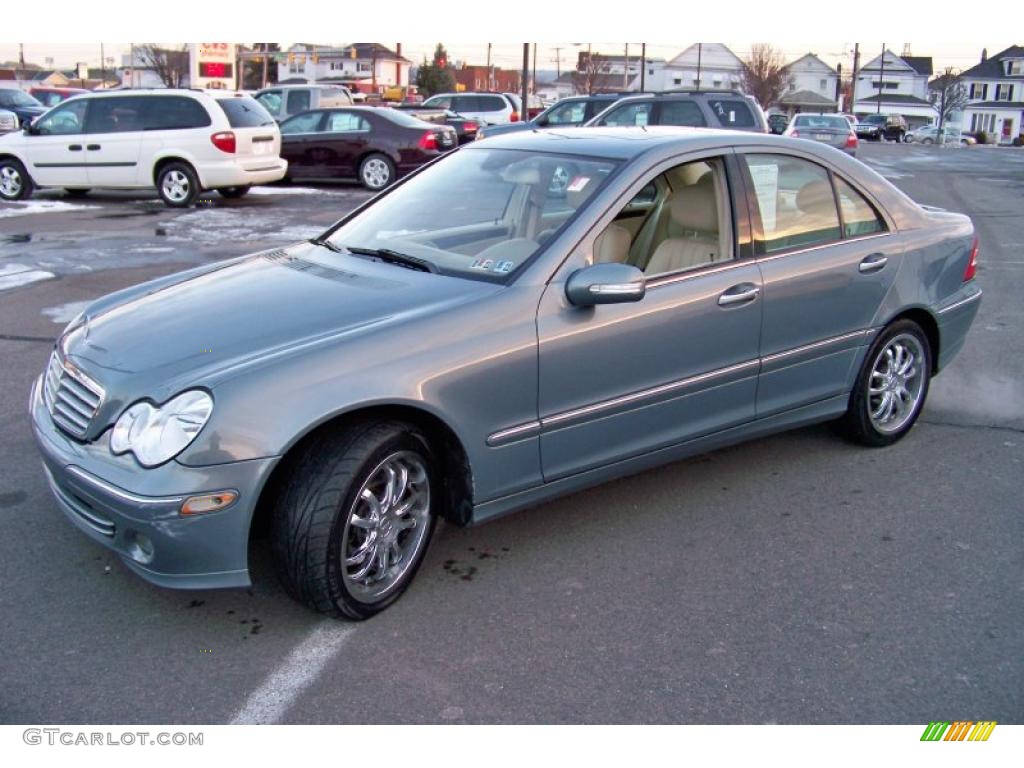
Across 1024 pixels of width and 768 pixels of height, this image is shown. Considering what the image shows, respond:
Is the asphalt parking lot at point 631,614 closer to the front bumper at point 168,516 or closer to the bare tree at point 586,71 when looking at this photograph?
the front bumper at point 168,516

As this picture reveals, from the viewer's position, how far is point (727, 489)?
4746 mm

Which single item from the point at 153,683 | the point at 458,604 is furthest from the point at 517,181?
the point at 153,683

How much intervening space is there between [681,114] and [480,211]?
12.9 m

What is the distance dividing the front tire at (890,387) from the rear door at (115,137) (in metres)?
12.4

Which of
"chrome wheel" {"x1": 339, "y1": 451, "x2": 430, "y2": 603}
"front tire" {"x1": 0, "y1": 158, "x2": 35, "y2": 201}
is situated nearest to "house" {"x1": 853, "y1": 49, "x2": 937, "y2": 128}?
"front tire" {"x1": 0, "y1": 158, "x2": 35, "y2": 201}

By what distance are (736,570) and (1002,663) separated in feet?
3.18

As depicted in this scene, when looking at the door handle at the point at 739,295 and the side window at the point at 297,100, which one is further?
the side window at the point at 297,100

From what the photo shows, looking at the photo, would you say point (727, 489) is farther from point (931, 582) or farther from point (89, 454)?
point (89, 454)

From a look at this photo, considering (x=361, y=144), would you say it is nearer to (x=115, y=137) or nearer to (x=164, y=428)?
(x=115, y=137)

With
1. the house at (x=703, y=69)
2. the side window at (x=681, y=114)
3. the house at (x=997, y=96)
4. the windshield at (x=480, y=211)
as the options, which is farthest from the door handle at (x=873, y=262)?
the house at (x=703, y=69)

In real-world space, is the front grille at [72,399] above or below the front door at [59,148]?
below

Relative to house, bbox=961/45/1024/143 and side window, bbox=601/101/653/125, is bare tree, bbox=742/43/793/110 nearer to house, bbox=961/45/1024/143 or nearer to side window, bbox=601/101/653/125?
house, bbox=961/45/1024/143

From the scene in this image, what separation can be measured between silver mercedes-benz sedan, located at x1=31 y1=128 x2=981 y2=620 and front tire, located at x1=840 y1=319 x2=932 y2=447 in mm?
14

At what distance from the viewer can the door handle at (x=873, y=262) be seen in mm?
4871
